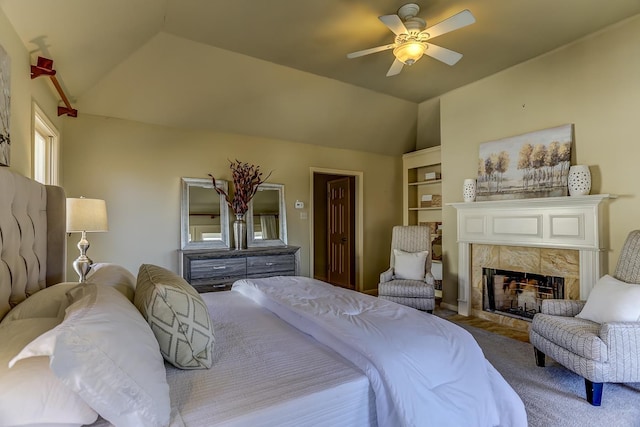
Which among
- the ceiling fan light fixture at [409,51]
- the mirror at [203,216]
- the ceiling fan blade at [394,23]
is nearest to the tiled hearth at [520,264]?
the ceiling fan light fixture at [409,51]

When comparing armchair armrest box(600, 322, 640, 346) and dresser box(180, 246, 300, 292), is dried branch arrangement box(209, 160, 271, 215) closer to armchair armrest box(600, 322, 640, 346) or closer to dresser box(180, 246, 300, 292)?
dresser box(180, 246, 300, 292)

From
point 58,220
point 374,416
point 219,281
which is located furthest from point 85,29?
point 374,416

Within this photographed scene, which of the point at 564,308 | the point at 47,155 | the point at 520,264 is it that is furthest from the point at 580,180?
the point at 47,155

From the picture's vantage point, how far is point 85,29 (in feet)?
7.19

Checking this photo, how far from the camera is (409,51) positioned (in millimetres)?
2521

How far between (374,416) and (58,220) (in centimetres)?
210

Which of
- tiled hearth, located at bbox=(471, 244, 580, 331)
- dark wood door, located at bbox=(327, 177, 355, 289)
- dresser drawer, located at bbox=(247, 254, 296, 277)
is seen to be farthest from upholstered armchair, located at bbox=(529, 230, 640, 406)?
dark wood door, located at bbox=(327, 177, 355, 289)

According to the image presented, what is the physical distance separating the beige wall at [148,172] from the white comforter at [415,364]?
8.88 ft

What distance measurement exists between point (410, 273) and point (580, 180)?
1.97 metres

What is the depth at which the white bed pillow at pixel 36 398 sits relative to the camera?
773 mm

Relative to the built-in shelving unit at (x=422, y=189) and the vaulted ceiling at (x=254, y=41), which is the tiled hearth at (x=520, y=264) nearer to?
the built-in shelving unit at (x=422, y=189)

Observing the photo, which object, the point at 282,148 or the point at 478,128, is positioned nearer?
the point at 478,128

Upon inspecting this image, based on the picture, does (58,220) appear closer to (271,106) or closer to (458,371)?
(458,371)

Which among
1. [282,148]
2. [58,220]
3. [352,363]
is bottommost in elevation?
[352,363]
